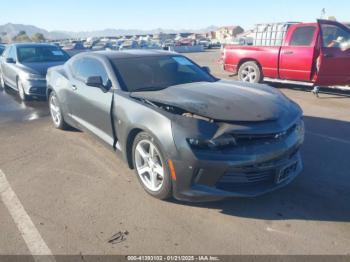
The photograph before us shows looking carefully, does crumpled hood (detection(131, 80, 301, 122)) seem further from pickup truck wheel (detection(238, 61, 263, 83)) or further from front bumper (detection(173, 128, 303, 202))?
pickup truck wheel (detection(238, 61, 263, 83))

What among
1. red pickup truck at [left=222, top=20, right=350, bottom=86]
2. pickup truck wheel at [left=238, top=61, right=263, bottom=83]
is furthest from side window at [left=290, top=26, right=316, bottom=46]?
pickup truck wheel at [left=238, top=61, right=263, bottom=83]

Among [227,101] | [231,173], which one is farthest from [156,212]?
[227,101]

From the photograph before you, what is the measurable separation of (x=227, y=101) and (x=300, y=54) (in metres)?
6.09

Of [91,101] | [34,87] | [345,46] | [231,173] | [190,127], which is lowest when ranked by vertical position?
[34,87]

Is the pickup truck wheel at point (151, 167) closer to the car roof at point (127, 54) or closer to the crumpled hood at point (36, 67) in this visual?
the car roof at point (127, 54)

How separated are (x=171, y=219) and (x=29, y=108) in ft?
21.0

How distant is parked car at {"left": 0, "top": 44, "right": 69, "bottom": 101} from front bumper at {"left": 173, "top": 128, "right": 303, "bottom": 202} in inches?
262

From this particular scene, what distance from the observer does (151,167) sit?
12.2 ft

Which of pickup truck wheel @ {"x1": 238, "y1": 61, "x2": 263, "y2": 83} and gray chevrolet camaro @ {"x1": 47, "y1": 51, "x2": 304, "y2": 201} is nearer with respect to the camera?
gray chevrolet camaro @ {"x1": 47, "y1": 51, "x2": 304, "y2": 201}

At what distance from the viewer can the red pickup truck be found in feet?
28.2

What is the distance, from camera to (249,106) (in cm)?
366

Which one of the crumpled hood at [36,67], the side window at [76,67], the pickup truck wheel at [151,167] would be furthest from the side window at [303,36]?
the pickup truck wheel at [151,167]

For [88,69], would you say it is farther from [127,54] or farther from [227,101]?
[227,101]

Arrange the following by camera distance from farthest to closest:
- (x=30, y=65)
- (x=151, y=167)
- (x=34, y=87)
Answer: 1. (x=30, y=65)
2. (x=34, y=87)
3. (x=151, y=167)
